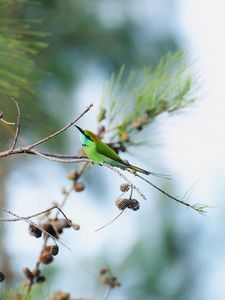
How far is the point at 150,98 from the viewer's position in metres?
0.75

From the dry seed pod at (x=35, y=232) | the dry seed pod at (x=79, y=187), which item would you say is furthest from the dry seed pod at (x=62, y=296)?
the dry seed pod at (x=79, y=187)

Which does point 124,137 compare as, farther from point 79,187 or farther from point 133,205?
point 133,205

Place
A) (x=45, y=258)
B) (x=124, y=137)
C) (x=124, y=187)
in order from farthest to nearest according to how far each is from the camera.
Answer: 1. (x=124, y=137)
2. (x=45, y=258)
3. (x=124, y=187)

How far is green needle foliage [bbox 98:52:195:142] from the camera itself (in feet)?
2.43

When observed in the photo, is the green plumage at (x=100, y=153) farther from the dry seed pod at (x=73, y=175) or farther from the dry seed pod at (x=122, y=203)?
the dry seed pod at (x=73, y=175)

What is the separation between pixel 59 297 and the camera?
522mm

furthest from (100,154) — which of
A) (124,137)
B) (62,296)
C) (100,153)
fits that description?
(124,137)

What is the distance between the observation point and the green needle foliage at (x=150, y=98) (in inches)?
29.2

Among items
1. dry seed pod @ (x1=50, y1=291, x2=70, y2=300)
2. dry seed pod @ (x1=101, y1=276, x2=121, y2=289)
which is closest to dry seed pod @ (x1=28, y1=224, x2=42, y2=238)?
dry seed pod @ (x1=50, y1=291, x2=70, y2=300)

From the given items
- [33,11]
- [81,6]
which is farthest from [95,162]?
[81,6]

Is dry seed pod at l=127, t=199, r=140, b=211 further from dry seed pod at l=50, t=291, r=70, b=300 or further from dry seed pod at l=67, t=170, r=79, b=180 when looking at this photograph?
dry seed pod at l=67, t=170, r=79, b=180

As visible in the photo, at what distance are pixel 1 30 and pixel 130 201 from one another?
0.38 meters

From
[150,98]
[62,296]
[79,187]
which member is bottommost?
[62,296]

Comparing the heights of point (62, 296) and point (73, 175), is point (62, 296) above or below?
below
